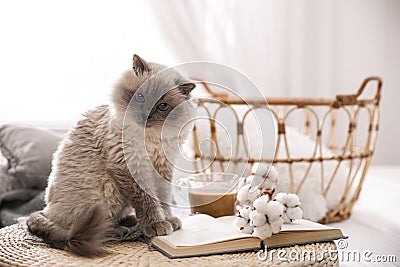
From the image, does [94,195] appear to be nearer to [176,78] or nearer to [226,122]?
[176,78]

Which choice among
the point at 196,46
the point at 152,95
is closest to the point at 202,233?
the point at 152,95

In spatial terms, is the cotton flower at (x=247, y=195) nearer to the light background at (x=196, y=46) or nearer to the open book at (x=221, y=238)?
the open book at (x=221, y=238)

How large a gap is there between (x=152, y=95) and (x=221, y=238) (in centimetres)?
29

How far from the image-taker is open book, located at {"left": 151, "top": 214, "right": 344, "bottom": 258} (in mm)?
878

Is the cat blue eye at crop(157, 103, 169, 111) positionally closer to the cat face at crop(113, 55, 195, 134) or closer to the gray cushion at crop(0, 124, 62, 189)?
the cat face at crop(113, 55, 195, 134)

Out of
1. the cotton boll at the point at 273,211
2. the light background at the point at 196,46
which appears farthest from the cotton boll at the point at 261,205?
the light background at the point at 196,46

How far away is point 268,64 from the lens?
2.57m

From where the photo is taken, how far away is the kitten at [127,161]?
92cm

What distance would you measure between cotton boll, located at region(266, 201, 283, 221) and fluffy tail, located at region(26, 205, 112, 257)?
0.95ft

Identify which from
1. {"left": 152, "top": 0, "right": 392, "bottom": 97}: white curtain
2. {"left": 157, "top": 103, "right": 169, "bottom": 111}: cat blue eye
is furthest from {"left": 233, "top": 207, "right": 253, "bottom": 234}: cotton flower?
{"left": 152, "top": 0, "right": 392, "bottom": 97}: white curtain

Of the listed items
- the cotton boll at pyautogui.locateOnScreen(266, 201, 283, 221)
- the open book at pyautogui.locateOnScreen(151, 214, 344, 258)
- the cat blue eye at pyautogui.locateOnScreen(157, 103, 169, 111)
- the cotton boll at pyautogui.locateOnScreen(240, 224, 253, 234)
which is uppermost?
the cat blue eye at pyautogui.locateOnScreen(157, 103, 169, 111)

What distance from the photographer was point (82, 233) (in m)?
0.88

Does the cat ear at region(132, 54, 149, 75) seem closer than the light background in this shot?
Yes

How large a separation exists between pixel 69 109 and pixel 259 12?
3.51 ft
